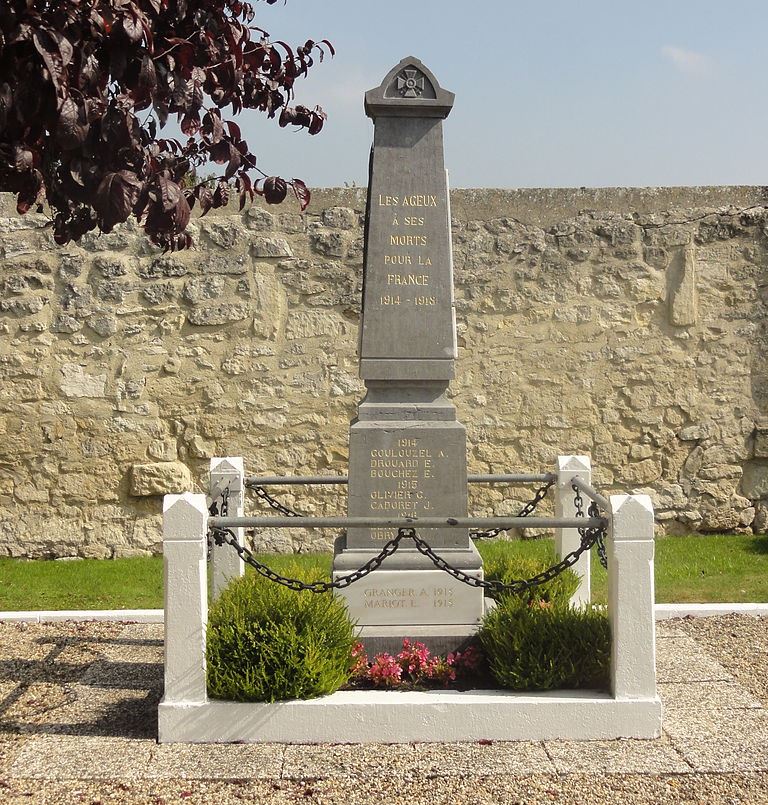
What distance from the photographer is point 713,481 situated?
8953 mm

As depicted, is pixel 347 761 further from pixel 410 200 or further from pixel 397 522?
pixel 410 200

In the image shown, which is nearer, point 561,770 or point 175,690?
point 561,770

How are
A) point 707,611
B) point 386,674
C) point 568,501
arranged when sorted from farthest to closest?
point 707,611 < point 568,501 < point 386,674

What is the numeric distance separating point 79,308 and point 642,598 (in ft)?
19.0

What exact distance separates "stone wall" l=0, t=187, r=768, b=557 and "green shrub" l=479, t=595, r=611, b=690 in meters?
3.98

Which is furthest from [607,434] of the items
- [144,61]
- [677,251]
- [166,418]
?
[144,61]

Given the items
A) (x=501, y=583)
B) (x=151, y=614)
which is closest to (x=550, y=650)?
(x=501, y=583)

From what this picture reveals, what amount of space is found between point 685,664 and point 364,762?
7.50 ft

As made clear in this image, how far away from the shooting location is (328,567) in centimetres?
764

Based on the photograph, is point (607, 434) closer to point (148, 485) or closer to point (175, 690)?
point (148, 485)

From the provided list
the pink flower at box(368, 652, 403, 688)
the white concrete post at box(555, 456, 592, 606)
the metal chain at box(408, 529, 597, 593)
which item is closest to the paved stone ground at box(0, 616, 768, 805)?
the pink flower at box(368, 652, 403, 688)

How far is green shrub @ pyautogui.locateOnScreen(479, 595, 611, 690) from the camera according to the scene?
15.0 ft

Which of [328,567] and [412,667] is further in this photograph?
[328,567]

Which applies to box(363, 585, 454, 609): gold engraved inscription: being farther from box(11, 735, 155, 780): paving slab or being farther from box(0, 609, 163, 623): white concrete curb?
box(0, 609, 163, 623): white concrete curb
